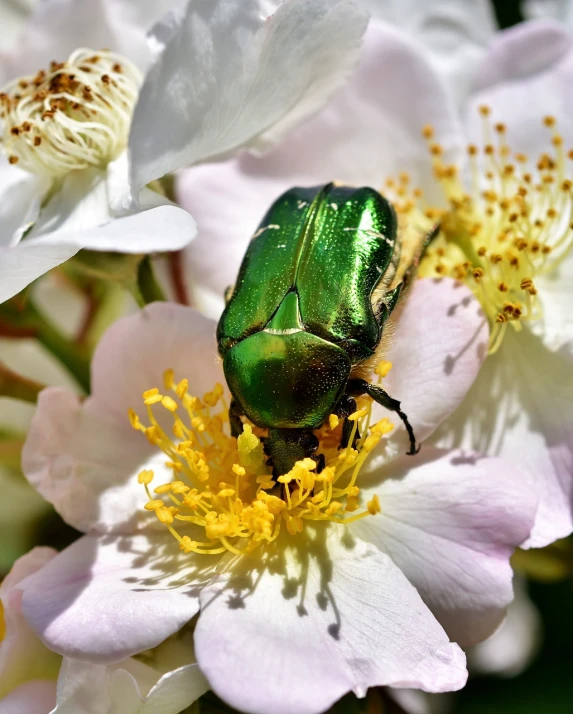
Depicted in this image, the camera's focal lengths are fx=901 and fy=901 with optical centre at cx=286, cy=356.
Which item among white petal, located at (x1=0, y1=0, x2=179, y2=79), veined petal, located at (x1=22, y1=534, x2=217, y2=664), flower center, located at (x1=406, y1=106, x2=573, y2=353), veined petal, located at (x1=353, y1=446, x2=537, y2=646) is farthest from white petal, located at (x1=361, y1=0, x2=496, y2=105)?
veined petal, located at (x1=22, y1=534, x2=217, y2=664)

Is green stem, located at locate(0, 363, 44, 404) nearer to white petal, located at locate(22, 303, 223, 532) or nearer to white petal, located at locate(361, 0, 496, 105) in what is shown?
white petal, located at locate(22, 303, 223, 532)

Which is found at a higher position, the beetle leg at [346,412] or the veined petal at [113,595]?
the beetle leg at [346,412]

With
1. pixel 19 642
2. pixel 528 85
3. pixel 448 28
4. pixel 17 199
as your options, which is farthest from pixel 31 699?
pixel 448 28

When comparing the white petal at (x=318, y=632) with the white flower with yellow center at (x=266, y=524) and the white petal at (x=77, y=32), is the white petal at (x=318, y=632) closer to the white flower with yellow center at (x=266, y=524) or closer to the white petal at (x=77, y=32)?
the white flower with yellow center at (x=266, y=524)

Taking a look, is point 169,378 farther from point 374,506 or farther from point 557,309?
point 557,309

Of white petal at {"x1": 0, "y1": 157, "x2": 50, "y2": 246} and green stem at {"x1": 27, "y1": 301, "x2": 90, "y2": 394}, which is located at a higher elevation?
white petal at {"x1": 0, "y1": 157, "x2": 50, "y2": 246}

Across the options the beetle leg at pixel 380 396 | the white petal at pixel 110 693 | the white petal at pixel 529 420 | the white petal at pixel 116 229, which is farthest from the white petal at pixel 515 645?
the white petal at pixel 116 229

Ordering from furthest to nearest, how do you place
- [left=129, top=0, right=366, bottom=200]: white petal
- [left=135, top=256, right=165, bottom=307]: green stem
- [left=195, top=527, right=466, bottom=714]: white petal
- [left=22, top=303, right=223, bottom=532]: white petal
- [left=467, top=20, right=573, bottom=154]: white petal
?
[left=467, top=20, right=573, bottom=154]: white petal < [left=135, top=256, right=165, bottom=307]: green stem < [left=22, top=303, right=223, bottom=532]: white petal < [left=129, top=0, right=366, bottom=200]: white petal < [left=195, top=527, right=466, bottom=714]: white petal
